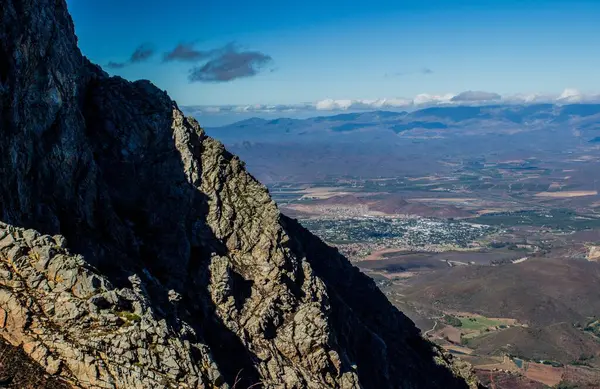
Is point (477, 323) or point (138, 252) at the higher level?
point (138, 252)

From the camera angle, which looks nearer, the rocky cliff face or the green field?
the rocky cliff face

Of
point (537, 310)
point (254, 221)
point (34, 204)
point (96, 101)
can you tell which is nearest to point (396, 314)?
point (254, 221)

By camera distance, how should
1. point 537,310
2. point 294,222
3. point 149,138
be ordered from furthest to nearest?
point 537,310 < point 294,222 < point 149,138

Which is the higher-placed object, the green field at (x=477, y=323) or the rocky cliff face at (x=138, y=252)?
the rocky cliff face at (x=138, y=252)

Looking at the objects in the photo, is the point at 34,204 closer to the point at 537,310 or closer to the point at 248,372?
the point at 248,372

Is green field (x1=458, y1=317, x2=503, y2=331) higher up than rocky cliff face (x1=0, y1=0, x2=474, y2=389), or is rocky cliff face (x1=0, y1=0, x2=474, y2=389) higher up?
rocky cliff face (x1=0, y1=0, x2=474, y2=389)

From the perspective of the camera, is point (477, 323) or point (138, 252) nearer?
point (138, 252)

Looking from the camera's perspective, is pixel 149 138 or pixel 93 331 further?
pixel 149 138

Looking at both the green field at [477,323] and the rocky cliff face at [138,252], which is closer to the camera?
the rocky cliff face at [138,252]
